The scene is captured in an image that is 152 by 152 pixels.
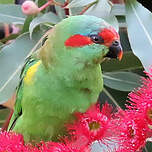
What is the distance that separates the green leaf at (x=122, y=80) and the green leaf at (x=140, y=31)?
0.84ft

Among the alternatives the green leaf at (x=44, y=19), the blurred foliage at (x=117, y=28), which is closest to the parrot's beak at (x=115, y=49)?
the blurred foliage at (x=117, y=28)

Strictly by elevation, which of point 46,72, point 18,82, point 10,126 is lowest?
point 10,126

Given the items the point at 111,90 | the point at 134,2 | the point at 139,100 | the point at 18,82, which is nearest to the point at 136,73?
the point at 111,90

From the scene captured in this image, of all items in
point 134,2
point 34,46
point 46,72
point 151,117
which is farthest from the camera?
point 34,46

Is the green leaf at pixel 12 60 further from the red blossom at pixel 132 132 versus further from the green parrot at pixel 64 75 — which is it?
the red blossom at pixel 132 132

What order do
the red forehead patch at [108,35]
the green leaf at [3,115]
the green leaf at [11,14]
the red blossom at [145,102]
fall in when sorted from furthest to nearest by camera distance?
the green leaf at [3,115] < the green leaf at [11,14] < the red forehead patch at [108,35] < the red blossom at [145,102]

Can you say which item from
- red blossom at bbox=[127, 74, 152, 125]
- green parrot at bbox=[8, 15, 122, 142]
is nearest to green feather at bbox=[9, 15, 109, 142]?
green parrot at bbox=[8, 15, 122, 142]

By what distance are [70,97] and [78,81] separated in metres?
0.05

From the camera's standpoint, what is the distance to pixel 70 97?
1.12 meters

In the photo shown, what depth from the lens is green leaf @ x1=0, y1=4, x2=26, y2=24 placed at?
1.52 metres

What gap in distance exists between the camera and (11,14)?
153 cm

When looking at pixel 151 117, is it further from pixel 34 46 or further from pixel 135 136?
pixel 34 46

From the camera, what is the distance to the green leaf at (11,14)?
152 cm

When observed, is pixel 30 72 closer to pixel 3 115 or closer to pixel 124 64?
pixel 124 64
